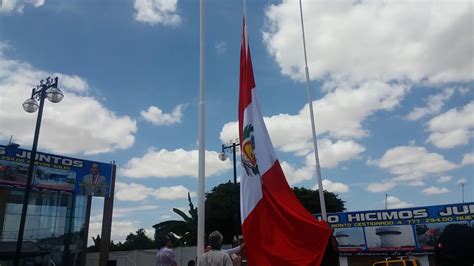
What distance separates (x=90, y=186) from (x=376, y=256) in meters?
24.6

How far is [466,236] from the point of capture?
205 centimetres

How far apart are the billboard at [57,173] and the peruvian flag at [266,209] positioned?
2864 centimetres

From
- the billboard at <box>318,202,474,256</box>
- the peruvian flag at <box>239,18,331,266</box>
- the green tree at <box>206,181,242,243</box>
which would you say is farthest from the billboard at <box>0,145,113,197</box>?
the peruvian flag at <box>239,18,331,266</box>

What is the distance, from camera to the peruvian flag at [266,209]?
6453mm

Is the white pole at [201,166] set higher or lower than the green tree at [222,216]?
lower

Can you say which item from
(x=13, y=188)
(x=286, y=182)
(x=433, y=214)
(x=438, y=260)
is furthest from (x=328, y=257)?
(x=13, y=188)

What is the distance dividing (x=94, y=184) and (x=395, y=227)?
83.2ft

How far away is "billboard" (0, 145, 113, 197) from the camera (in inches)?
1230

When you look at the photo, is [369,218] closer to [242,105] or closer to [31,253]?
[242,105]

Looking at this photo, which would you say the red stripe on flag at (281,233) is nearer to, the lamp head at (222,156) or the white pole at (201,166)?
the white pole at (201,166)

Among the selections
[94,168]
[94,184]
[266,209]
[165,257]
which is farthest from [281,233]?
[94,168]

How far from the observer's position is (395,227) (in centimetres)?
2312

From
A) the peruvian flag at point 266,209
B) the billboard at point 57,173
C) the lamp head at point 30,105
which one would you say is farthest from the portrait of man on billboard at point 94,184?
the peruvian flag at point 266,209

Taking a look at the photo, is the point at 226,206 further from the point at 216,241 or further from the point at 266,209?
the point at 216,241
